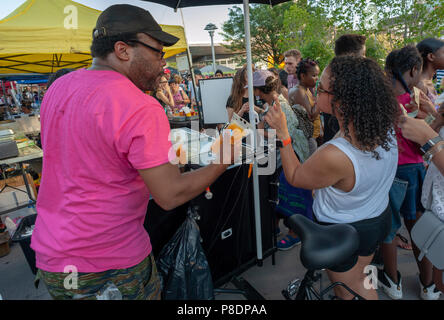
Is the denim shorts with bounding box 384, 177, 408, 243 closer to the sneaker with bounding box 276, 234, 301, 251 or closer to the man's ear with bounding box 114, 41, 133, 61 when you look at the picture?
the sneaker with bounding box 276, 234, 301, 251

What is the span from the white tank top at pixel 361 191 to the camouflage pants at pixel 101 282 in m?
1.02

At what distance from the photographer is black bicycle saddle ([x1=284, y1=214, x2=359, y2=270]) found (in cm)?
122

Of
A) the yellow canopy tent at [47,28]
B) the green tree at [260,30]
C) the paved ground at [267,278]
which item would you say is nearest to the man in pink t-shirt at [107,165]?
the paved ground at [267,278]

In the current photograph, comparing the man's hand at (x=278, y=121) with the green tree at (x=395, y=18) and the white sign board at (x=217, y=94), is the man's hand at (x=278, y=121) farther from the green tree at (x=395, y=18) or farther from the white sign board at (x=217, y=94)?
the green tree at (x=395, y=18)

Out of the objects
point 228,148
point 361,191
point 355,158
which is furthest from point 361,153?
point 228,148

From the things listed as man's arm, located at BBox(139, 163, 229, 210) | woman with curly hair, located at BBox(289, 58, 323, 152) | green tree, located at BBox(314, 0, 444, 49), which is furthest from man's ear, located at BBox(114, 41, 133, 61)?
green tree, located at BBox(314, 0, 444, 49)

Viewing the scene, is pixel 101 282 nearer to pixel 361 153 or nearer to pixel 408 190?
pixel 361 153

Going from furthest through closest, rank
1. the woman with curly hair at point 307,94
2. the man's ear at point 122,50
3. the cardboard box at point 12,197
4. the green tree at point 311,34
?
the green tree at point 311,34, the cardboard box at point 12,197, the woman with curly hair at point 307,94, the man's ear at point 122,50

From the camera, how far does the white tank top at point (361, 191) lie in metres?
1.28

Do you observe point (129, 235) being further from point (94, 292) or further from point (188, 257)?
point (188, 257)

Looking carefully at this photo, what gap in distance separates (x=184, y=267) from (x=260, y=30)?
26103 millimetres

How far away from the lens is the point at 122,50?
3.33 ft
